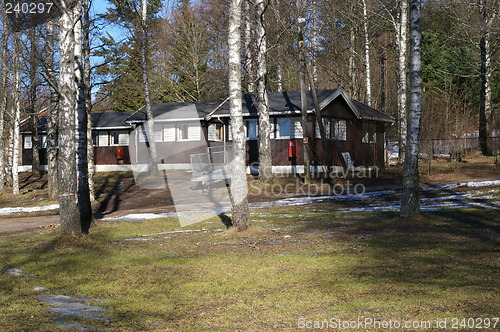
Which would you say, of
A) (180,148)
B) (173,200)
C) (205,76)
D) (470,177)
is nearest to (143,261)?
(173,200)

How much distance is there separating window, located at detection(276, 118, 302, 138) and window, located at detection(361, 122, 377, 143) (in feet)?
17.9

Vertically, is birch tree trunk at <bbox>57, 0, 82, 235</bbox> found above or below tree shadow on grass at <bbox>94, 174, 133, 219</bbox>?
above

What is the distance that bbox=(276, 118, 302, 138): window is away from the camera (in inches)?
1243

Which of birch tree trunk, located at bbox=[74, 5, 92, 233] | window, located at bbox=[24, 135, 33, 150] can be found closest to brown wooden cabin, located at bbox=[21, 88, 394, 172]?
window, located at bbox=[24, 135, 33, 150]

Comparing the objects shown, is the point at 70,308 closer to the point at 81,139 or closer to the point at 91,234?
the point at 91,234

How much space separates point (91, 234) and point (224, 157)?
19.1 meters

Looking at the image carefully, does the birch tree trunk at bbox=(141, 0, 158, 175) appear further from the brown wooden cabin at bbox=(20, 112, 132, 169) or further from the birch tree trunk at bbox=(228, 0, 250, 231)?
the birch tree trunk at bbox=(228, 0, 250, 231)

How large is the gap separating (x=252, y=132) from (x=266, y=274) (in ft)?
80.2

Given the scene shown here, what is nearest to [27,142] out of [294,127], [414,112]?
[294,127]

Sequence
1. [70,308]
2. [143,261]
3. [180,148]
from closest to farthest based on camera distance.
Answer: [70,308] < [143,261] < [180,148]

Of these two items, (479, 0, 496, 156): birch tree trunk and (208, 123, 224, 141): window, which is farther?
(208, 123, 224, 141): window

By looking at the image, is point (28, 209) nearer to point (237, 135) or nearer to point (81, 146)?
point (81, 146)

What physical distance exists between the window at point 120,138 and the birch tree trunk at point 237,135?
29268mm

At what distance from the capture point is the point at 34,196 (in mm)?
27375
